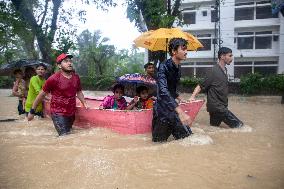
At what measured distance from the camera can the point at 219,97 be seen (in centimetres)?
639

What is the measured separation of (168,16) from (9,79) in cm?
1870

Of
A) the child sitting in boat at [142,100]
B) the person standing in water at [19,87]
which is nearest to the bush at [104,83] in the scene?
the person standing in water at [19,87]

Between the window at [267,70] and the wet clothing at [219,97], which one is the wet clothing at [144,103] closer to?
the wet clothing at [219,97]

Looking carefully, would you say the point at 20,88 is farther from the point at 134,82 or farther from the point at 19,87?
the point at 134,82

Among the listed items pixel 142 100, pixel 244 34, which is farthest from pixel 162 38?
pixel 244 34

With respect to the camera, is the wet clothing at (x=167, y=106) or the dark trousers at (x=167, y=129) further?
the dark trousers at (x=167, y=129)

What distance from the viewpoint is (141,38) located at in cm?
808

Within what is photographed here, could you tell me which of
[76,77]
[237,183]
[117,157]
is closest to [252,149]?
[237,183]

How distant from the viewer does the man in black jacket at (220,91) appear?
20.7 ft

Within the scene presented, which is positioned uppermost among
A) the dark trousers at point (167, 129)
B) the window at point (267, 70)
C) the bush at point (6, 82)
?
the dark trousers at point (167, 129)

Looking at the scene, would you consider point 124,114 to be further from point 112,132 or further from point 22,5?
point 22,5

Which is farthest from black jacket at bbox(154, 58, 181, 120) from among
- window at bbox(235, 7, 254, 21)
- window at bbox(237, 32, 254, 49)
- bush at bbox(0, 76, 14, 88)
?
bush at bbox(0, 76, 14, 88)

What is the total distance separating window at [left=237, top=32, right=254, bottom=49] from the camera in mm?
25188

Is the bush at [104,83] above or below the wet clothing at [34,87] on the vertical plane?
below
